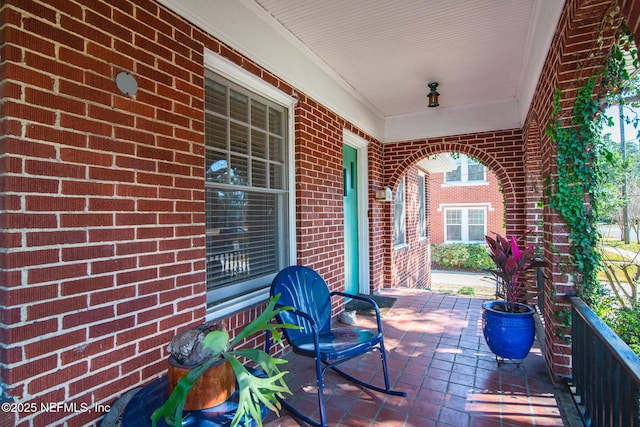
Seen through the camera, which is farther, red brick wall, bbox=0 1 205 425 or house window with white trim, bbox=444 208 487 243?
house window with white trim, bbox=444 208 487 243

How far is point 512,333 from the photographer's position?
2.62 meters

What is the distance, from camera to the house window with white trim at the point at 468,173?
42.9 ft

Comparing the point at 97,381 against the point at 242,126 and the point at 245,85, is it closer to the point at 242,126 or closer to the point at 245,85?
the point at 242,126

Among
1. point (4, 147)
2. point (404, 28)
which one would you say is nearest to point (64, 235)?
point (4, 147)

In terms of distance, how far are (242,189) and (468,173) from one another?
12.7 meters

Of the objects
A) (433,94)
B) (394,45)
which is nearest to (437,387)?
(394,45)

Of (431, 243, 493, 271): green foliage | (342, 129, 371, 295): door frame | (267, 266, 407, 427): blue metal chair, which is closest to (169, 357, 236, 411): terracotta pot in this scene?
(267, 266, 407, 427): blue metal chair

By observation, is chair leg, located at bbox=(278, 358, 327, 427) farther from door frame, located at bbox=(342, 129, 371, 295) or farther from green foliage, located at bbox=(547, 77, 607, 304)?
door frame, located at bbox=(342, 129, 371, 295)

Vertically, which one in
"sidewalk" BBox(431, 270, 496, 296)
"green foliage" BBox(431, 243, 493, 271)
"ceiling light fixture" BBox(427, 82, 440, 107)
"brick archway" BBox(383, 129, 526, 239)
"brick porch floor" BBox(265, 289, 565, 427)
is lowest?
"sidewalk" BBox(431, 270, 496, 296)

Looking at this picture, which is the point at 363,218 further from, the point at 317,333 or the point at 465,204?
the point at 465,204

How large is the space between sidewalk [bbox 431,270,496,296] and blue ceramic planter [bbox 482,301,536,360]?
614cm

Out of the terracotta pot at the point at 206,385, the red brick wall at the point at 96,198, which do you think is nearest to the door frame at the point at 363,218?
the red brick wall at the point at 96,198

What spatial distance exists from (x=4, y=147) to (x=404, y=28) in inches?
111

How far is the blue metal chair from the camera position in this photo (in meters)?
2.06
